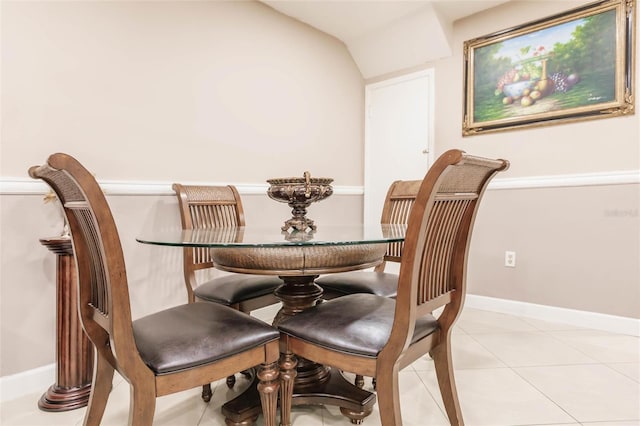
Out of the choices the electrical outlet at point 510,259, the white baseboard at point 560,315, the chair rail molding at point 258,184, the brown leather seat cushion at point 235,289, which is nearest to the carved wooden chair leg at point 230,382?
the brown leather seat cushion at point 235,289

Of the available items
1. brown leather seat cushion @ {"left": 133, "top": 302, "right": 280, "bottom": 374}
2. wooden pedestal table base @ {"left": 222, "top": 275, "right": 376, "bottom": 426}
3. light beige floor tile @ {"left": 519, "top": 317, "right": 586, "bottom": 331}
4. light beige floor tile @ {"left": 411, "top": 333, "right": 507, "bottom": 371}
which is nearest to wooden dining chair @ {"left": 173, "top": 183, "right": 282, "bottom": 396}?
wooden pedestal table base @ {"left": 222, "top": 275, "right": 376, "bottom": 426}

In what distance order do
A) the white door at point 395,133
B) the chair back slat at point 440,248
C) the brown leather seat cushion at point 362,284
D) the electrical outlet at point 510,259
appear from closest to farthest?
the chair back slat at point 440,248, the brown leather seat cushion at point 362,284, the electrical outlet at point 510,259, the white door at point 395,133

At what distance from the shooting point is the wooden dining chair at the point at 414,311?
0.95 meters

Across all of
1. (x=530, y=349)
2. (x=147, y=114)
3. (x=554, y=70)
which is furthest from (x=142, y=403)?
(x=554, y=70)

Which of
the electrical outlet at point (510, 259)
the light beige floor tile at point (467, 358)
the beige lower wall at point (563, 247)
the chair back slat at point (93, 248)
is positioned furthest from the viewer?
the electrical outlet at point (510, 259)

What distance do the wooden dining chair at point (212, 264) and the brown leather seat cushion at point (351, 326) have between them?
20.1 inches

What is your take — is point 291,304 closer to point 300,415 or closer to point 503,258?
point 300,415

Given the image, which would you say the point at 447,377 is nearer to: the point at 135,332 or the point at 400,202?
the point at 135,332

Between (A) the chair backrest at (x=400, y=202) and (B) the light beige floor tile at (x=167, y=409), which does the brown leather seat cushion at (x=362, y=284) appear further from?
(B) the light beige floor tile at (x=167, y=409)

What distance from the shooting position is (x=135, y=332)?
3.45 feet

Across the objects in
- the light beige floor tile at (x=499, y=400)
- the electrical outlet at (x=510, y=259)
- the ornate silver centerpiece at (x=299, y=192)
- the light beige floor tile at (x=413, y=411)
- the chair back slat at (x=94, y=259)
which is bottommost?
the light beige floor tile at (x=413, y=411)

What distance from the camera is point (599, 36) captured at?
2404 millimetres

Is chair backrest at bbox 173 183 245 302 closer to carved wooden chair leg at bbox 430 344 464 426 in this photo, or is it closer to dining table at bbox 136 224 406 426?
dining table at bbox 136 224 406 426

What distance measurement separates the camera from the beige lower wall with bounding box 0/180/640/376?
1.65 metres
